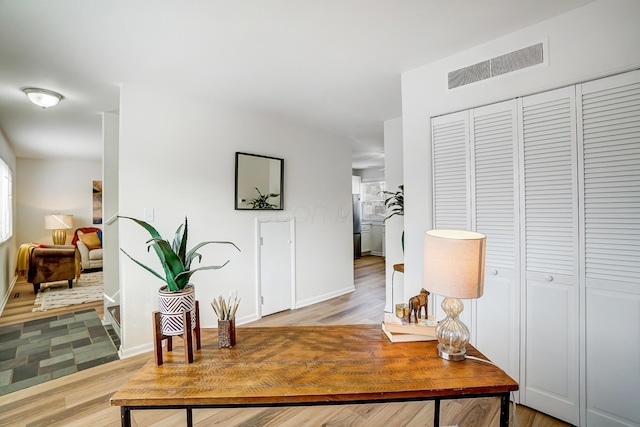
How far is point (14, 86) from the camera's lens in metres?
2.67

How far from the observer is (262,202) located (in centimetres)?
361

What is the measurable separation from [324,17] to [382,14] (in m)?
0.34

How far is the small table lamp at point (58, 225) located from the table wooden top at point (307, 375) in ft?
23.1

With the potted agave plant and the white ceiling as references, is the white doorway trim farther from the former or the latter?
the potted agave plant

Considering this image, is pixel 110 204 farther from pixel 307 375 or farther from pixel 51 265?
pixel 307 375

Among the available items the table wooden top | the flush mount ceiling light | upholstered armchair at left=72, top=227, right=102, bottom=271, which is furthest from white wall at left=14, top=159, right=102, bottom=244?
the table wooden top

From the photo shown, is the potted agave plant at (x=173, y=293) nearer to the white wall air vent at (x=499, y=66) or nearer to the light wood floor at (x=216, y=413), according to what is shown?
the light wood floor at (x=216, y=413)

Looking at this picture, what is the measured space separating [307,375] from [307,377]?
0.01m

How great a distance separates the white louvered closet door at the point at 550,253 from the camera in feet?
5.69

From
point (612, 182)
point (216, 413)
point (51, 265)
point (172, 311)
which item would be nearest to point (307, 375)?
point (172, 311)

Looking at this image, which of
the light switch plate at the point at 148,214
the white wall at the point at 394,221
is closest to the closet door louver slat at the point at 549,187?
the white wall at the point at 394,221

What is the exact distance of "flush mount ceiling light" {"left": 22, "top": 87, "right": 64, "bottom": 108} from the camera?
8.95 ft

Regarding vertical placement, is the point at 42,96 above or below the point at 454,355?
above

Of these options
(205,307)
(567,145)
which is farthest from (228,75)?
(567,145)
